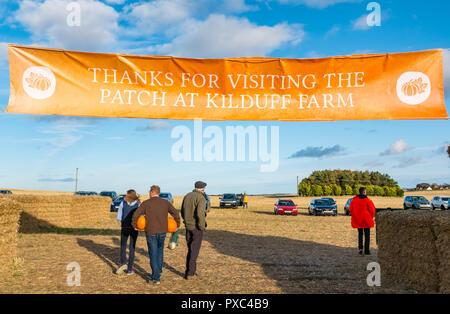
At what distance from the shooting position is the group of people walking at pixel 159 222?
8.23m

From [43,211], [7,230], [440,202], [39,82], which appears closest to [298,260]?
[7,230]

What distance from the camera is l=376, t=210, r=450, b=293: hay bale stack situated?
21.7 feet

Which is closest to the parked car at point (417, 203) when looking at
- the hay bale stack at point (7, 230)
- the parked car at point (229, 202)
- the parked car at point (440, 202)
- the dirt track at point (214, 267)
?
the parked car at point (440, 202)

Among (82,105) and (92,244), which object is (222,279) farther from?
(92,244)

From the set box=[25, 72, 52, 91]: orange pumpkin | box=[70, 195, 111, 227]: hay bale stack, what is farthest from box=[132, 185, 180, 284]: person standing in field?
box=[70, 195, 111, 227]: hay bale stack

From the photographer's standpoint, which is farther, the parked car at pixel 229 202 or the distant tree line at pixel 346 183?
the distant tree line at pixel 346 183

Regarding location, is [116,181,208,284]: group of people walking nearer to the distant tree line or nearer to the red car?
the red car

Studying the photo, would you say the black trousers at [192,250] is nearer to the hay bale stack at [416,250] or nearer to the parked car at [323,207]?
the hay bale stack at [416,250]

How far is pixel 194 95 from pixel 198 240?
11.1 ft

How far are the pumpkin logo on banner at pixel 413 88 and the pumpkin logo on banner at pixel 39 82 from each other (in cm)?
792

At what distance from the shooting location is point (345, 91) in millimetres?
8938

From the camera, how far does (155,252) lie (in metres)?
8.16

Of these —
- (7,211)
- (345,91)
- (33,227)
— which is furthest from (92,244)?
(345,91)

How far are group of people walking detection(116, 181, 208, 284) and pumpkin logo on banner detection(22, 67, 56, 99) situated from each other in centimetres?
299
